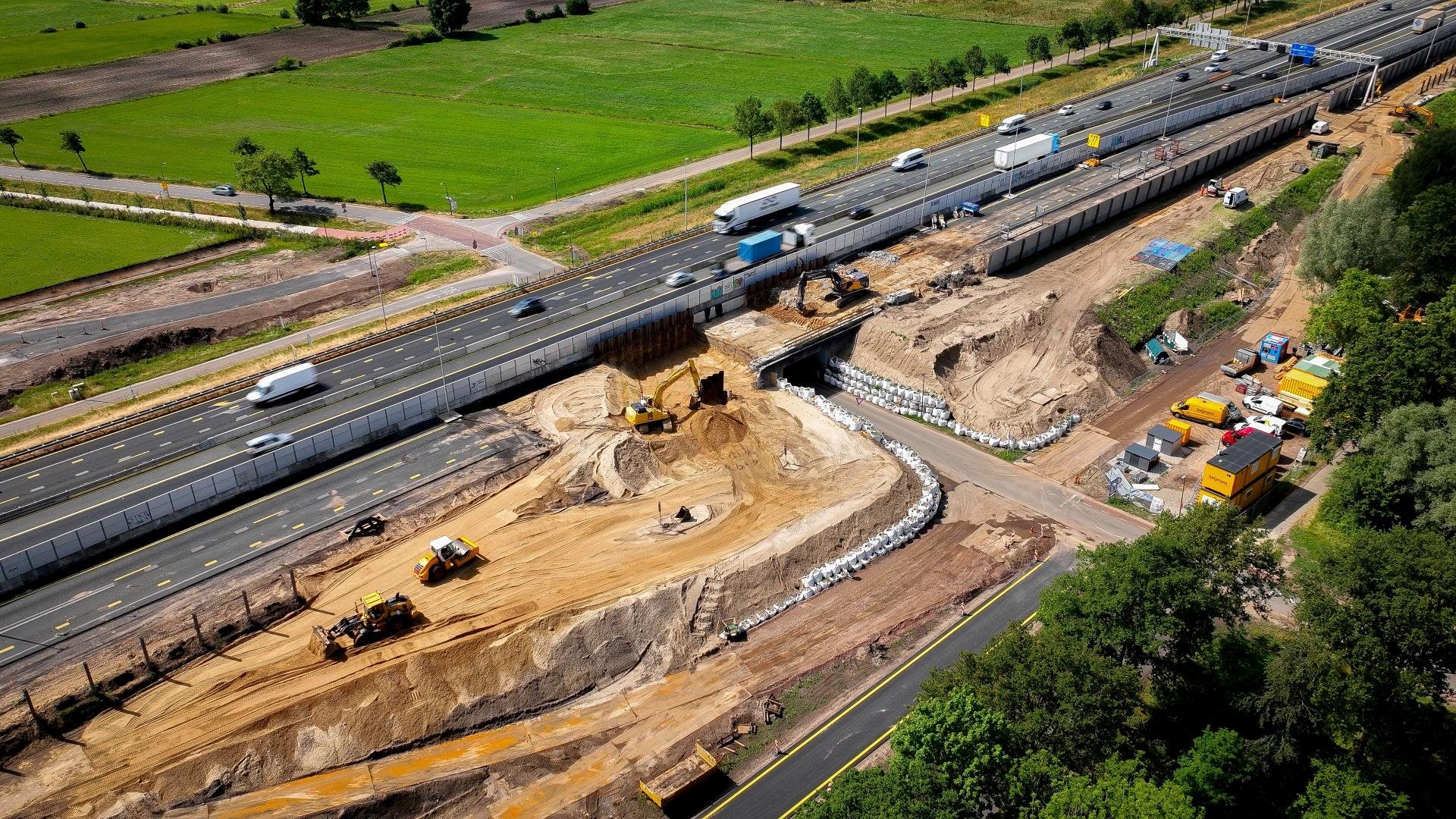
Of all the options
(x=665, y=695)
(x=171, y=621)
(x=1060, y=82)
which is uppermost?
(x=1060, y=82)

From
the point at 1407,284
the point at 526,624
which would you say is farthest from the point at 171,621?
the point at 1407,284

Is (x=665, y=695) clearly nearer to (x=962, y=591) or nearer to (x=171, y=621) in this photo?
(x=962, y=591)

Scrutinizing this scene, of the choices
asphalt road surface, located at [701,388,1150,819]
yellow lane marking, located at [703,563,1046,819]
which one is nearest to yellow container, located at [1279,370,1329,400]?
asphalt road surface, located at [701,388,1150,819]

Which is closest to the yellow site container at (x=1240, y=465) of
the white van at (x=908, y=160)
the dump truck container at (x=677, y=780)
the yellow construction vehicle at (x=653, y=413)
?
the yellow construction vehicle at (x=653, y=413)

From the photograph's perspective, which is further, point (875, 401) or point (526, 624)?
point (875, 401)

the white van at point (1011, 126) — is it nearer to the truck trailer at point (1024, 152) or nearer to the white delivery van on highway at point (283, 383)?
the truck trailer at point (1024, 152)

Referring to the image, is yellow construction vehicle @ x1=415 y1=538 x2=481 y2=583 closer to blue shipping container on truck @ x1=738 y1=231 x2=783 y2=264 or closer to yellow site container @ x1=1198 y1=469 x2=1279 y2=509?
blue shipping container on truck @ x1=738 y1=231 x2=783 y2=264

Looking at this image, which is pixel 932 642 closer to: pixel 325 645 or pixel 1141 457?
pixel 1141 457
